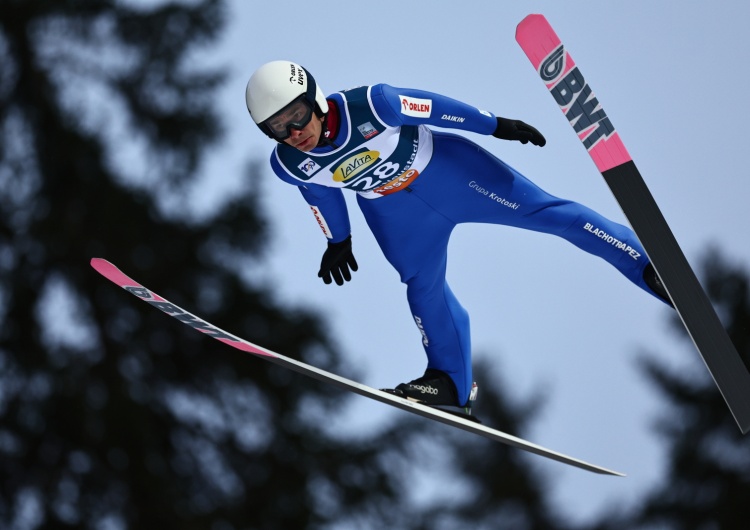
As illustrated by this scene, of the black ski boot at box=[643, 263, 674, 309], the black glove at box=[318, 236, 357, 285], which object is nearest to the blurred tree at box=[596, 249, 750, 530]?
the black ski boot at box=[643, 263, 674, 309]

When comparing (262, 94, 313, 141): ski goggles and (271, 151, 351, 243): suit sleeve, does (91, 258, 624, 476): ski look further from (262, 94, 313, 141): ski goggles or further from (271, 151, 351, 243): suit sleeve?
(262, 94, 313, 141): ski goggles

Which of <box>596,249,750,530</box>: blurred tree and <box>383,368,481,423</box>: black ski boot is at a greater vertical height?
<box>383,368,481,423</box>: black ski boot

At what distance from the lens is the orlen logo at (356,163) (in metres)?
4.65

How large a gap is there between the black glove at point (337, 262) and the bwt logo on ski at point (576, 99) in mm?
1083

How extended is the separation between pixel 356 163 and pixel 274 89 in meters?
0.44

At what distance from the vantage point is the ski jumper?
182 inches

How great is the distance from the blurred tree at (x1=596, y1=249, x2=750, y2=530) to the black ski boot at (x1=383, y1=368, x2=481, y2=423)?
Answer: 7708mm

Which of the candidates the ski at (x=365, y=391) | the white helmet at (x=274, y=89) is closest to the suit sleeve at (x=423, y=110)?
the white helmet at (x=274, y=89)

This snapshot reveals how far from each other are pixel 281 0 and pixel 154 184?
2613mm

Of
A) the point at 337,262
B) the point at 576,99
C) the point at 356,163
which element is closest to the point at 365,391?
the point at 337,262

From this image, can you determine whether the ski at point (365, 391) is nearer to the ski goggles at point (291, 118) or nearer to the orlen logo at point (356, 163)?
the orlen logo at point (356, 163)

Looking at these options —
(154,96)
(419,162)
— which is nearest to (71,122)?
(154,96)

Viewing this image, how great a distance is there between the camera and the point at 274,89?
4418mm

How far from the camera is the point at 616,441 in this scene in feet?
55.1
